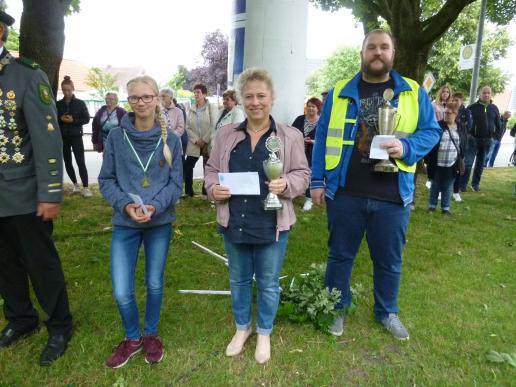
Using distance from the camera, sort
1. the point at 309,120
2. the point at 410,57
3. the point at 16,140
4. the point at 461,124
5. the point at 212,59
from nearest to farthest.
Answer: the point at 16,140 < the point at 309,120 < the point at 461,124 < the point at 410,57 < the point at 212,59

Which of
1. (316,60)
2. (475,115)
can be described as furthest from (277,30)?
(316,60)

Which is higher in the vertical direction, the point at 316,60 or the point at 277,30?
the point at 316,60

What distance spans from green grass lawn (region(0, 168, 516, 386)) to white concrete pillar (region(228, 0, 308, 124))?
2067mm

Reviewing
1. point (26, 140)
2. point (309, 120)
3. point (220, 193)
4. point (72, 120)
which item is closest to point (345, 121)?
point (220, 193)

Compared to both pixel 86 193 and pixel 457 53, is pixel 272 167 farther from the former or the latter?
pixel 457 53

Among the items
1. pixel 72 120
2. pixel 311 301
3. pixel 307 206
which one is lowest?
pixel 311 301

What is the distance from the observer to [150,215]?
Result: 2605mm

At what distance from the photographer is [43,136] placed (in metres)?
2.63

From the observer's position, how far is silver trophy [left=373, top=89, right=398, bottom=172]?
273 cm

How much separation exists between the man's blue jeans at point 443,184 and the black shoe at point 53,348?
623 cm

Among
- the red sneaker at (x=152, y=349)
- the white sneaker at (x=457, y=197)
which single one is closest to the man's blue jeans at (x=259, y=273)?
the red sneaker at (x=152, y=349)

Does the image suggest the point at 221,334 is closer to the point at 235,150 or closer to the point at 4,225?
the point at 235,150

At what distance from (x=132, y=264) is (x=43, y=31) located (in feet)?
16.6

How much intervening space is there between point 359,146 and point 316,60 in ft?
326
